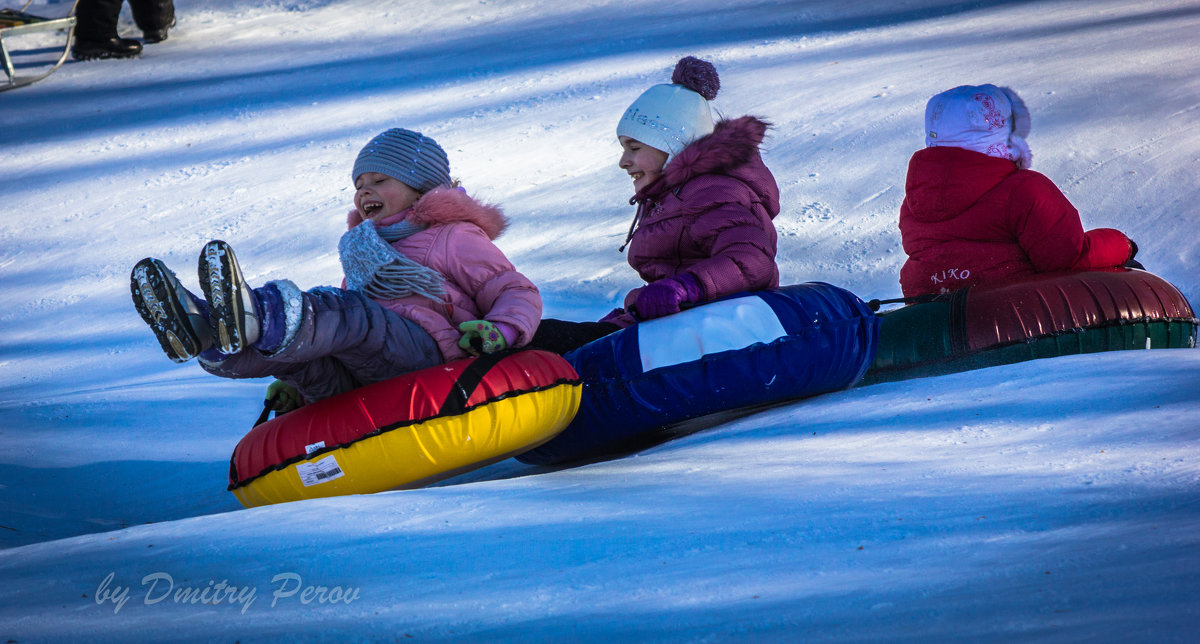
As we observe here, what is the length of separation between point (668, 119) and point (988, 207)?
1.03 metres

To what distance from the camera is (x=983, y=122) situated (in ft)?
10.2

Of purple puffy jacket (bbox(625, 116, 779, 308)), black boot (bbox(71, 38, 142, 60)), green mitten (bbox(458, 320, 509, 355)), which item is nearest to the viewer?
green mitten (bbox(458, 320, 509, 355))

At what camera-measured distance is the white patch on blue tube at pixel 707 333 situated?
2535 millimetres

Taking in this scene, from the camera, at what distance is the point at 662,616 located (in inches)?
54.9

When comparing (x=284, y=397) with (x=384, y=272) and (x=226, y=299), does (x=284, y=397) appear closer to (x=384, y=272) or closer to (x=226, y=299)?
(x=384, y=272)

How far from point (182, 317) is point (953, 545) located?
1454 millimetres

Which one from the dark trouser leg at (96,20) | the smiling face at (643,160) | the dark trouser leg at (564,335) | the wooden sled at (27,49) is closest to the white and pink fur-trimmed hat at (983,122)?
the smiling face at (643,160)

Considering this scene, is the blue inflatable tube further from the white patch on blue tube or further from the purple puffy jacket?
the purple puffy jacket

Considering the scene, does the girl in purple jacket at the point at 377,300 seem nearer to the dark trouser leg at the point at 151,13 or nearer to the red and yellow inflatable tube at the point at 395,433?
the red and yellow inflatable tube at the point at 395,433

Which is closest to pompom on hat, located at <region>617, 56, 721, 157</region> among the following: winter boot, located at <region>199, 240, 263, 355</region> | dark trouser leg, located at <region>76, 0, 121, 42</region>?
winter boot, located at <region>199, 240, 263, 355</region>

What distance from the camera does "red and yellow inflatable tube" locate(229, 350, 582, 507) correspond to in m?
2.18

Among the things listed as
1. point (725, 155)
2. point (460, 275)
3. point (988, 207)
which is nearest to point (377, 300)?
point (460, 275)

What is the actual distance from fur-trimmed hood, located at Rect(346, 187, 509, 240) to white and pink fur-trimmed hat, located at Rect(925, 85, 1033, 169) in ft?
4.88

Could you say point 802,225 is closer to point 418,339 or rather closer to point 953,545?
point 418,339
